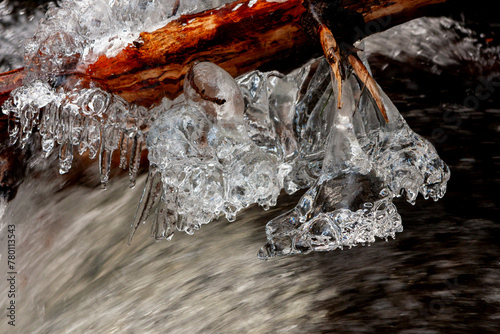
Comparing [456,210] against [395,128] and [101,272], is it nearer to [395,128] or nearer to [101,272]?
[395,128]

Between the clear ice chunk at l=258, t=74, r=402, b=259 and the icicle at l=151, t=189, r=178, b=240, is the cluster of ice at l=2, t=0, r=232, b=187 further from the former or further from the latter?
the clear ice chunk at l=258, t=74, r=402, b=259

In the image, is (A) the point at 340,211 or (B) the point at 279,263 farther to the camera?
(B) the point at 279,263

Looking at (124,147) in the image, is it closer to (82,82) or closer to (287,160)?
(82,82)

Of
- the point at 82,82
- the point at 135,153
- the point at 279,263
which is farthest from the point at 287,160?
the point at 82,82

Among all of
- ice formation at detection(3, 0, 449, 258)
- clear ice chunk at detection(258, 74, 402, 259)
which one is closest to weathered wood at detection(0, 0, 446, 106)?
ice formation at detection(3, 0, 449, 258)

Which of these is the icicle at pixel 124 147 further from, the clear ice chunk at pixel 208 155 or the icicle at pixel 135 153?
the clear ice chunk at pixel 208 155

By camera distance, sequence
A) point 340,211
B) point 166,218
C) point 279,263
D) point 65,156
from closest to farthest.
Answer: point 340,211 < point 279,263 < point 166,218 < point 65,156
